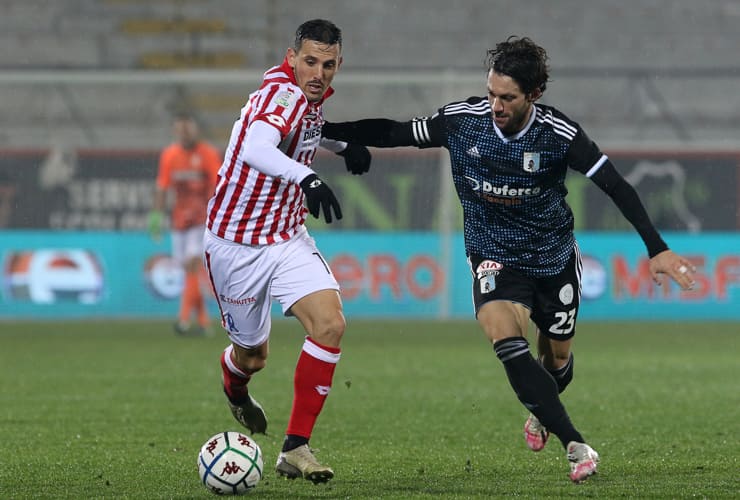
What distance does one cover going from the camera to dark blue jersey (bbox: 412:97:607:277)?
17.7ft

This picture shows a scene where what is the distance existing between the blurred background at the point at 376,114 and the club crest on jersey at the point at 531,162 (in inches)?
416

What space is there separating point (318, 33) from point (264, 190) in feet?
2.37

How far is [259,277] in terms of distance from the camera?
5.70 meters

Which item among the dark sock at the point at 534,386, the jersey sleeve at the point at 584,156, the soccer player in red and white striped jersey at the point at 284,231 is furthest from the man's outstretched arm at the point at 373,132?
the dark sock at the point at 534,386

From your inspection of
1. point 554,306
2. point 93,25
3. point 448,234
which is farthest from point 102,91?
point 554,306

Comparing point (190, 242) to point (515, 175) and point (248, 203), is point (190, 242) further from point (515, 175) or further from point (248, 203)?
point (515, 175)

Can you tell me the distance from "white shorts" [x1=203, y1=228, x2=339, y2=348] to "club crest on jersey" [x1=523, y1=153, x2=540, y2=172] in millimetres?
971

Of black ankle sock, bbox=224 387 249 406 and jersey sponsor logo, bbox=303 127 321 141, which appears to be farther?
black ankle sock, bbox=224 387 249 406

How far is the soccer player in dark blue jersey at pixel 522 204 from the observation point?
17.1 feet

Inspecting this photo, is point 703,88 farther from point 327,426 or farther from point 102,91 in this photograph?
point 327,426

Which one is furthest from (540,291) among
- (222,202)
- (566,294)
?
(222,202)

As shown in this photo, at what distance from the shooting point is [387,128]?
19.2ft

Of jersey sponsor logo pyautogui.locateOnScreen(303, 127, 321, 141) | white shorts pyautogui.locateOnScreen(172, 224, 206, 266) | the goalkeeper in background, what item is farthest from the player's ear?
white shorts pyautogui.locateOnScreen(172, 224, 206, 266)

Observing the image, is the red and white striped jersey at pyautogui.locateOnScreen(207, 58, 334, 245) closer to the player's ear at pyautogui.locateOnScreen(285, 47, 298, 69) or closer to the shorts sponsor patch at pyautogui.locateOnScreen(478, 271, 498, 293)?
the player's ear at pyautogui.locateOnScreen(285, 47, 298, 69)
